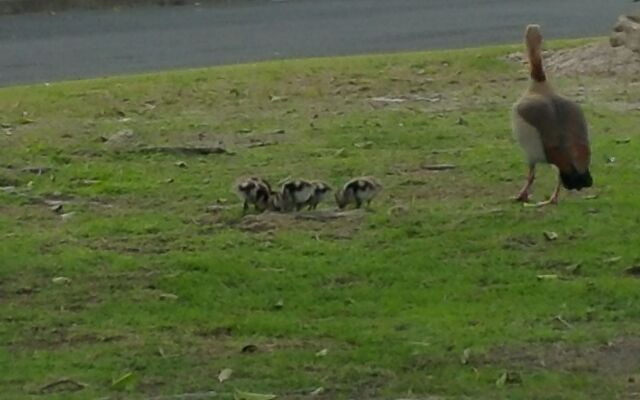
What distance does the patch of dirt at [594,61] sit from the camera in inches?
623

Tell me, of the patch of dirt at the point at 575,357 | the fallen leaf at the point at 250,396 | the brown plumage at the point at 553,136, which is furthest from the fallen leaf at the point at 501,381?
the brown plumage at the point at 553,136

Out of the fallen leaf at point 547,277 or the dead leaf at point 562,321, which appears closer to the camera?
the dead leaf at point 562,321

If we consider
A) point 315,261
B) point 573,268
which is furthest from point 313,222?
point 573,268

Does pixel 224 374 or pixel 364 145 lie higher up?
pixel 224 374

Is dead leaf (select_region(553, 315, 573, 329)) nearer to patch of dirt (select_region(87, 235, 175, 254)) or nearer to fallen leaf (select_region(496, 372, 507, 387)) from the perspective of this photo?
fallen leaf (select_region(496, 372, 507, 387))

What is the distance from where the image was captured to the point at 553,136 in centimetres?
1009

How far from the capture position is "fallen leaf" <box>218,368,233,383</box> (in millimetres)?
7023

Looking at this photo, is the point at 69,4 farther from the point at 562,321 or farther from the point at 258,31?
the point at 562,321

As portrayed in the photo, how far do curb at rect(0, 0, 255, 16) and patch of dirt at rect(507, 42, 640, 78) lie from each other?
12.2 meters

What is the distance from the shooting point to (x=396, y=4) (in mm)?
28094

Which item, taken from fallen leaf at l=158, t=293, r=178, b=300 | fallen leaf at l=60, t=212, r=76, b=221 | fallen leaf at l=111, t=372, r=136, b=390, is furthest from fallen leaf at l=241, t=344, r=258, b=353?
fallen leaf at l=60, t=212, r=76, b=221

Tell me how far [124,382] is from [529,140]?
161 inches

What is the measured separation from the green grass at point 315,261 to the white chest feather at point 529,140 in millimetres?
328

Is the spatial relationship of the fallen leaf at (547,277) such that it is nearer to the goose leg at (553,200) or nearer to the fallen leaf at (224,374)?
the goose leg at (553,200)
